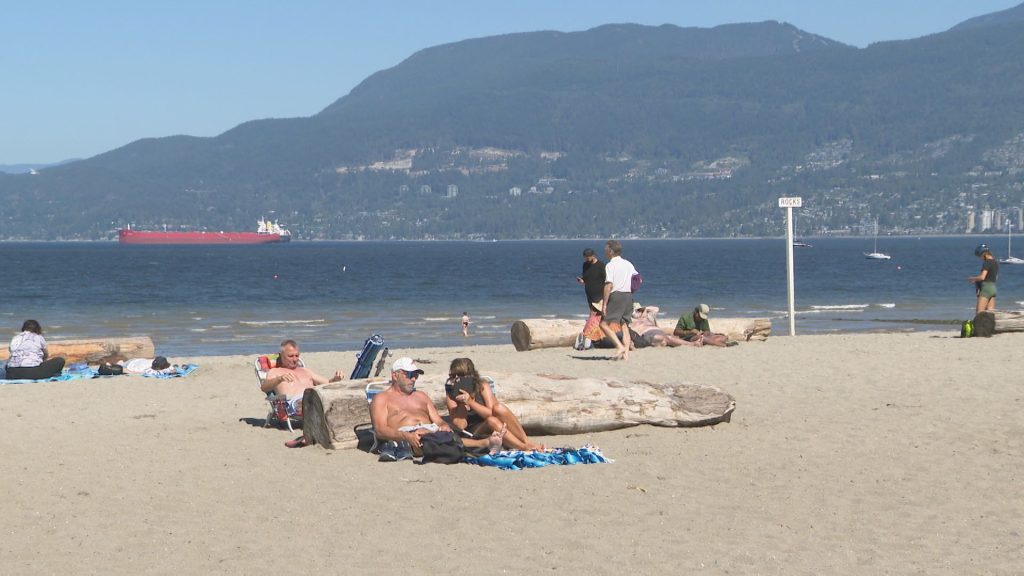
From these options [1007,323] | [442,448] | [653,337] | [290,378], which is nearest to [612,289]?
[653,337]

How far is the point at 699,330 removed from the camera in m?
19.5

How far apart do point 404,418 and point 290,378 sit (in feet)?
6.83

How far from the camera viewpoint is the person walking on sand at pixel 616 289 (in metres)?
15.8

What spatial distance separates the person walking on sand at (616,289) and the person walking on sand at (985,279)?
20.2ft

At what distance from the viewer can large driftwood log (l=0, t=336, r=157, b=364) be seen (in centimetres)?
1881

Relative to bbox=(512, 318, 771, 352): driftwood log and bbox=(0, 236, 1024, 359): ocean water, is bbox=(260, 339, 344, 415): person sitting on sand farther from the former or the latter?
bbox=(0, 236, 1024, 359): ocean water

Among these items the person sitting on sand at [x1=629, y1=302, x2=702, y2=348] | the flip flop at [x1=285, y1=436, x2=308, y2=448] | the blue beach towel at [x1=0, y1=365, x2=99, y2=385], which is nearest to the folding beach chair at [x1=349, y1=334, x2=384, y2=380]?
the flip flop at [x1=285, y1=436, x2=308, y2=448]

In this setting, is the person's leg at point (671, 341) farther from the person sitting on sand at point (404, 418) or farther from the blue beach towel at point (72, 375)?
the person sitting on sand at point (404, 418)

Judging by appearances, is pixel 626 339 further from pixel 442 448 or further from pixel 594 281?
pixel 442 448

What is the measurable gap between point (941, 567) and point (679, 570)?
1393 mm

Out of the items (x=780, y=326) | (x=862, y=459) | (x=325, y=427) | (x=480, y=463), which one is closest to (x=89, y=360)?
(x=325, y=427)

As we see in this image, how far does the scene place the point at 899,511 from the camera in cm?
843

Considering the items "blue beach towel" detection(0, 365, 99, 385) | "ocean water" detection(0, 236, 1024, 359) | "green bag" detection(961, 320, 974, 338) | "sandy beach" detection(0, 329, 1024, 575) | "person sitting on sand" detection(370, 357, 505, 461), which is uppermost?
"person sitting on sand" detection(370, 357, 505, 461)

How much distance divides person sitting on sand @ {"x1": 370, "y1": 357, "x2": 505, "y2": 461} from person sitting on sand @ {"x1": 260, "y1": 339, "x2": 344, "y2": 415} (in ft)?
5.42
